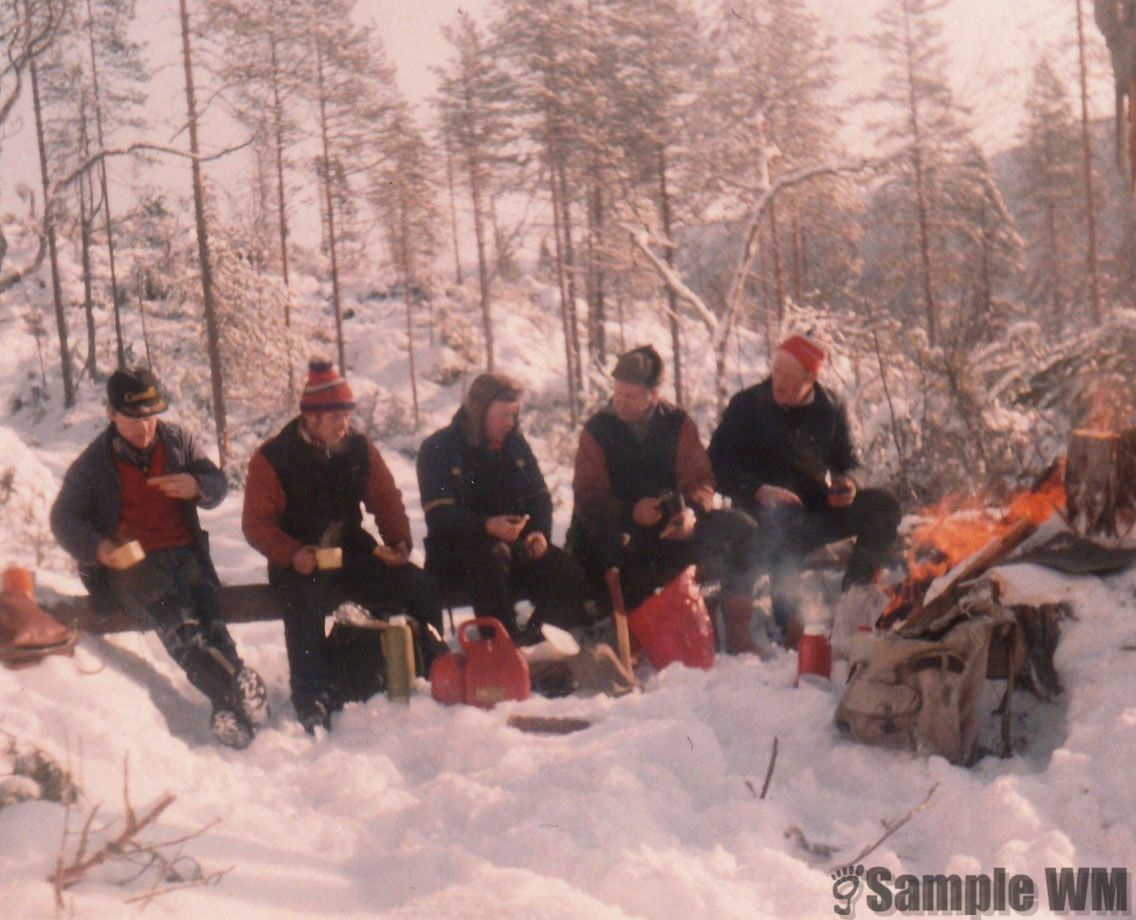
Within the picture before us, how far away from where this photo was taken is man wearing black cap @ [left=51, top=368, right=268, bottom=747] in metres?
4.39

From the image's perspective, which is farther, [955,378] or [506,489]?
[955,378]

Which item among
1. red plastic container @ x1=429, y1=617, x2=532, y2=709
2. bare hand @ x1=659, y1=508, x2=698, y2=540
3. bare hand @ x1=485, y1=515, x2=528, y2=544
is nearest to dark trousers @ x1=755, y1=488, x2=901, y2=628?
bare hand @ x1=659, y1=508, x2=698, y2=540

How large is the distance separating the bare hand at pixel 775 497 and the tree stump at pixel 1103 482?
1.50 m

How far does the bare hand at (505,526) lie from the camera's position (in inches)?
198

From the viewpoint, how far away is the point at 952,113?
24.6 metres

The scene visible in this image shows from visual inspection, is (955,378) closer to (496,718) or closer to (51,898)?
(496,718)

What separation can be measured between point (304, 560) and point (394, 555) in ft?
1.57

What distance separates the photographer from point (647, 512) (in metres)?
5.31

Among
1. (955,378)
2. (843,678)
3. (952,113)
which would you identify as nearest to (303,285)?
(952,113)

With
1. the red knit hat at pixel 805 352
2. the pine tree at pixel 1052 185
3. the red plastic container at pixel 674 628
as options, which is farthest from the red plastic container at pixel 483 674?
the pine tree at pixel 1052 185

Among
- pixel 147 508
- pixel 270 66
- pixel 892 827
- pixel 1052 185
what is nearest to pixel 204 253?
pixel 270 66

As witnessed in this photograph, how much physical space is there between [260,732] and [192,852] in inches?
56.7

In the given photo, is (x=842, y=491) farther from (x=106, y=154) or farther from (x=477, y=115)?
(x=477, y=115)

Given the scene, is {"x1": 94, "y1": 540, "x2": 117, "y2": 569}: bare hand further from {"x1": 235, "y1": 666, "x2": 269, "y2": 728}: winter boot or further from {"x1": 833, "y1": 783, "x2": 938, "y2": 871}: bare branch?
{"x1": 833, "y1": 783, "x2": 938, "y2": 871}: bare branch
